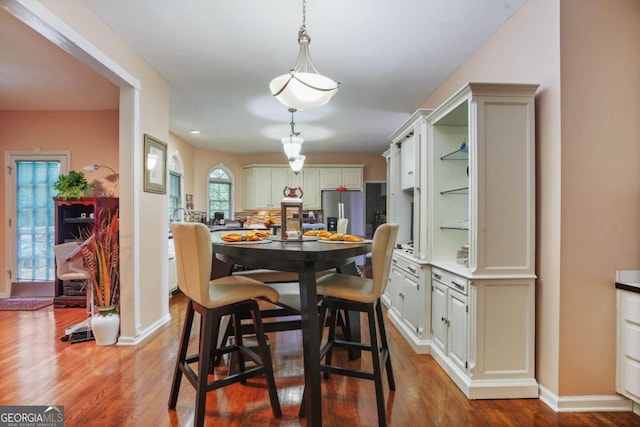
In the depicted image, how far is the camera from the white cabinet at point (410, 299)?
2.85 metres

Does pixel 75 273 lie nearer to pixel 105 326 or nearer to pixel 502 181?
pixel 105 326

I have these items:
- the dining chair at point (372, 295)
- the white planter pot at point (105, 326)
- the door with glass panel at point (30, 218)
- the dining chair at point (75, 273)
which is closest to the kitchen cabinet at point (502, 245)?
the dining chair at point (372, 295)

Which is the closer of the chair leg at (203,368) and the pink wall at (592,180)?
the chair leg at (203,368)

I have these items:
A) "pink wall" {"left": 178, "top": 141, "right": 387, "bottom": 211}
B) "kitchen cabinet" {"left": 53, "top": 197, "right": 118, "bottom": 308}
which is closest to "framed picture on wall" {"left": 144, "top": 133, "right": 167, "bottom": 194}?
"kitchen cabinet" {"left": 53, "top": 197, "right": 118, "bottom": 308}

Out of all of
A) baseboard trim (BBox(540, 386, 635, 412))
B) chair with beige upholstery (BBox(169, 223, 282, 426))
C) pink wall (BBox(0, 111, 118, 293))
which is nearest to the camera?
chair with beige upholstery (BBox(169, 223, 282, 426))

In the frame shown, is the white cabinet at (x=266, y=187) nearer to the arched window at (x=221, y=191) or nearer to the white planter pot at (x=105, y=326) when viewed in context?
the arched window at (x=221, y=191)

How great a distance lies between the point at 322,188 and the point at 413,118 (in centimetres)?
468

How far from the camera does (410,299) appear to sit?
3.11 meters

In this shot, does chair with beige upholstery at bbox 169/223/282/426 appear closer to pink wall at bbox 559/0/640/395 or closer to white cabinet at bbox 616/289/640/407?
pink wall at bbox 559/0/640/395

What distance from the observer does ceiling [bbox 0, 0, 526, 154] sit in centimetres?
234

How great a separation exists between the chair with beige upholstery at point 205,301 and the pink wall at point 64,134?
3.66 meters

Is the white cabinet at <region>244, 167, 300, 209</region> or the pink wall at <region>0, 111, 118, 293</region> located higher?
the pink wall at <region>0, 111, 118, 293</region>

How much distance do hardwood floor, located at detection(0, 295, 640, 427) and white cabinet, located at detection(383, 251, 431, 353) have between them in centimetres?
18

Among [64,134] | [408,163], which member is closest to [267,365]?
[408,163]
